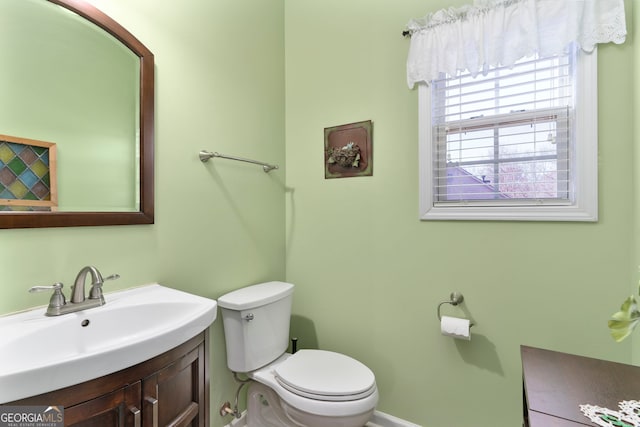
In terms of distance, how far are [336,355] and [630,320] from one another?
1.29m

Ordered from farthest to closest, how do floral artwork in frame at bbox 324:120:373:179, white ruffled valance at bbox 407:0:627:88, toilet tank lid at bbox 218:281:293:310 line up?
floral artwork in frame at bbox 324:120:373:179, toilet tank lid at bbox 218:281:293:310, white ruffled valance at bbox 407:0:627:88

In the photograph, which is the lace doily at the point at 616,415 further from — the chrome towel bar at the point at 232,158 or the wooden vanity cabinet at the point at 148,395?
the chrome towel bar at the point at 232,158

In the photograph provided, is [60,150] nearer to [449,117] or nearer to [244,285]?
[244,285]

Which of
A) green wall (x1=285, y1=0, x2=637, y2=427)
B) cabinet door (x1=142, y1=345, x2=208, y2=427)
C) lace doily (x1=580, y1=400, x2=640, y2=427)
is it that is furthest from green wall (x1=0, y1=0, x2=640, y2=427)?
lace doily (x1=580, y1=400, x2=640, y2=427)

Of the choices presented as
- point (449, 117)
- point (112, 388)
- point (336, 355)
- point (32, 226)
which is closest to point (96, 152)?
point (32, 226)

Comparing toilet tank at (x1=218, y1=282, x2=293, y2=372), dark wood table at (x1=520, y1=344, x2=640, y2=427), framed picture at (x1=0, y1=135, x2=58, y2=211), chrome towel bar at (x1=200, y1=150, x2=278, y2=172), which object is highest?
chrome towel bar at (x1=200, y1=150, x2=278, y2=172)

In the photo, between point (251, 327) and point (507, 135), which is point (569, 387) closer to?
point (507, 135)

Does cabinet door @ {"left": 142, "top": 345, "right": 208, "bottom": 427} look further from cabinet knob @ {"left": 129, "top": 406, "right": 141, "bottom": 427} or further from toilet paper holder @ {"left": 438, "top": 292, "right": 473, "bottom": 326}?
toilet paper holder @ {"left": 438, "top": 292, "right": 473, "bottom": 326}

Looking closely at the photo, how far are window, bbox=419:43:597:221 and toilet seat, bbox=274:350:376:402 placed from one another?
0.87 m

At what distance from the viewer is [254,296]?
157cm

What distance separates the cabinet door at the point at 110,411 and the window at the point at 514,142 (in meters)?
1.41

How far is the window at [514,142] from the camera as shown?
4.21ft

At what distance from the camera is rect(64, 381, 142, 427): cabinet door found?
69 cm

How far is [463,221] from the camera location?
60.1 inches
